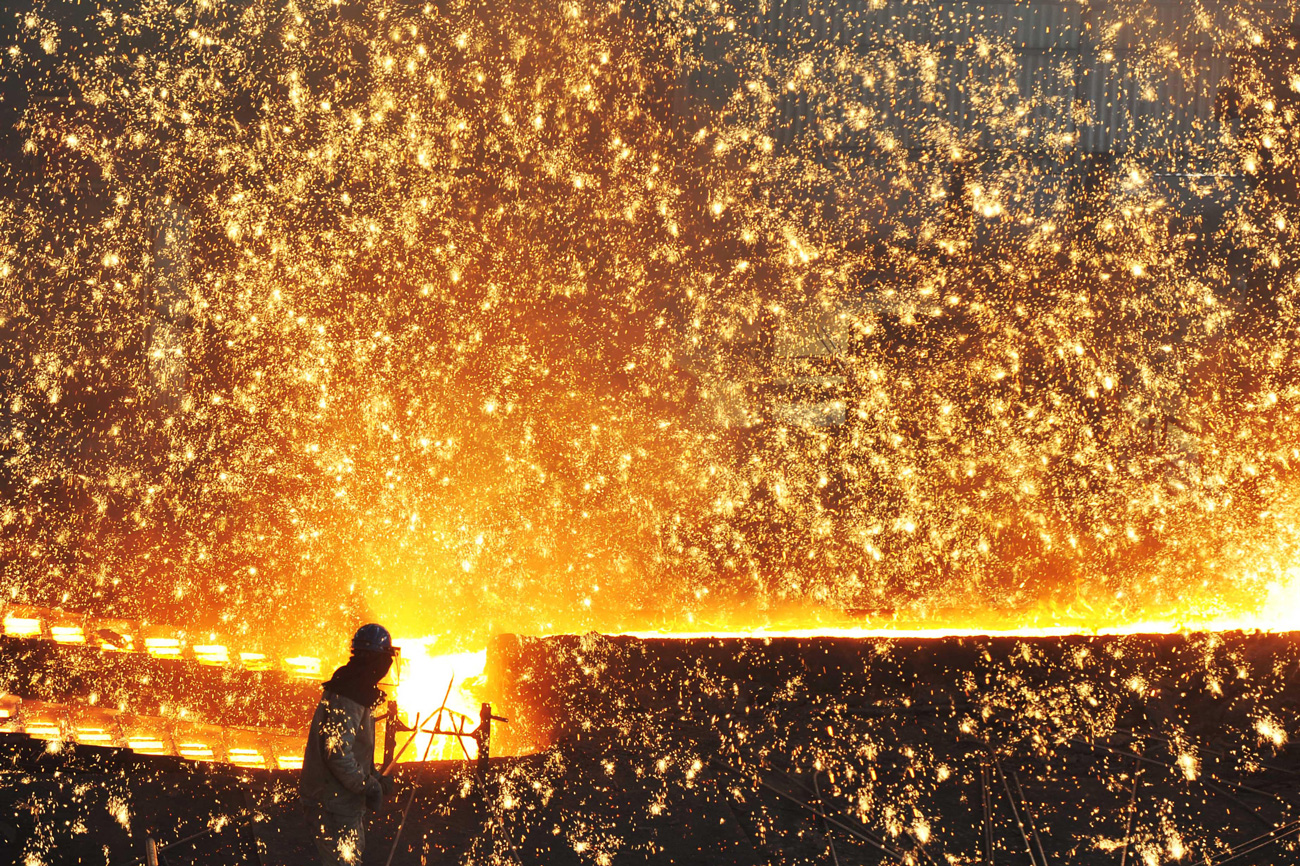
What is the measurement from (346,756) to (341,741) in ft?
0.17

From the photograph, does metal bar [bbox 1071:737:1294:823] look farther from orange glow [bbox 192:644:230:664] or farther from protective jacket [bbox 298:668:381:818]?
orange glow [bbox 192:644:230:664]

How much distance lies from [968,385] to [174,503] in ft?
21.6

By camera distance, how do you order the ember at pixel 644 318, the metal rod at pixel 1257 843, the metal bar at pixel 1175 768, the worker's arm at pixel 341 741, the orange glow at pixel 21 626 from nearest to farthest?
the worker's arm at pixel 341 741 < the metal rod at pixel 1257 843 < the metal bar at pixel 1175 768 < the orange glow at pixel 21 626 < the ember at pixel 644 318

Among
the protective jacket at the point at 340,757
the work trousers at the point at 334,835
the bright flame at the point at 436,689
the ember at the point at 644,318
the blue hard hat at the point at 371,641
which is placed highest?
the ember at the point at 644,318

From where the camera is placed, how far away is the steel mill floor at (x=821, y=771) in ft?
13.3

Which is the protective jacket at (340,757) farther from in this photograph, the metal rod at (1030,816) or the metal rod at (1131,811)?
the metal rod at (1131,811)

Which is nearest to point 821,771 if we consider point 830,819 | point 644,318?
point 830,819

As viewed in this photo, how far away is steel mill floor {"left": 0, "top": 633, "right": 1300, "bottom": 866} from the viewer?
405cm

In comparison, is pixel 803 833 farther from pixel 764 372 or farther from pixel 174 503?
pixel 174 503

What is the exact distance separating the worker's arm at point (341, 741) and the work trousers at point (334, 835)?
139 millimetres

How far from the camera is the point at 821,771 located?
475cm

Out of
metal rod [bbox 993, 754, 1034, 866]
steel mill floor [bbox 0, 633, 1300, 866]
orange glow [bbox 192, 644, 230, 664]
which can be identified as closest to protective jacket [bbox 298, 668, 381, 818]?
steel mill floor [bbox 0, 633, 1300, 866]

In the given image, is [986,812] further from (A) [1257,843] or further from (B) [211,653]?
(B) [211,653]

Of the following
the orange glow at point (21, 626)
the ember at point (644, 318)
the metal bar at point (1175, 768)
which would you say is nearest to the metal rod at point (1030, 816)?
the metal bar at point (1175, 768)
